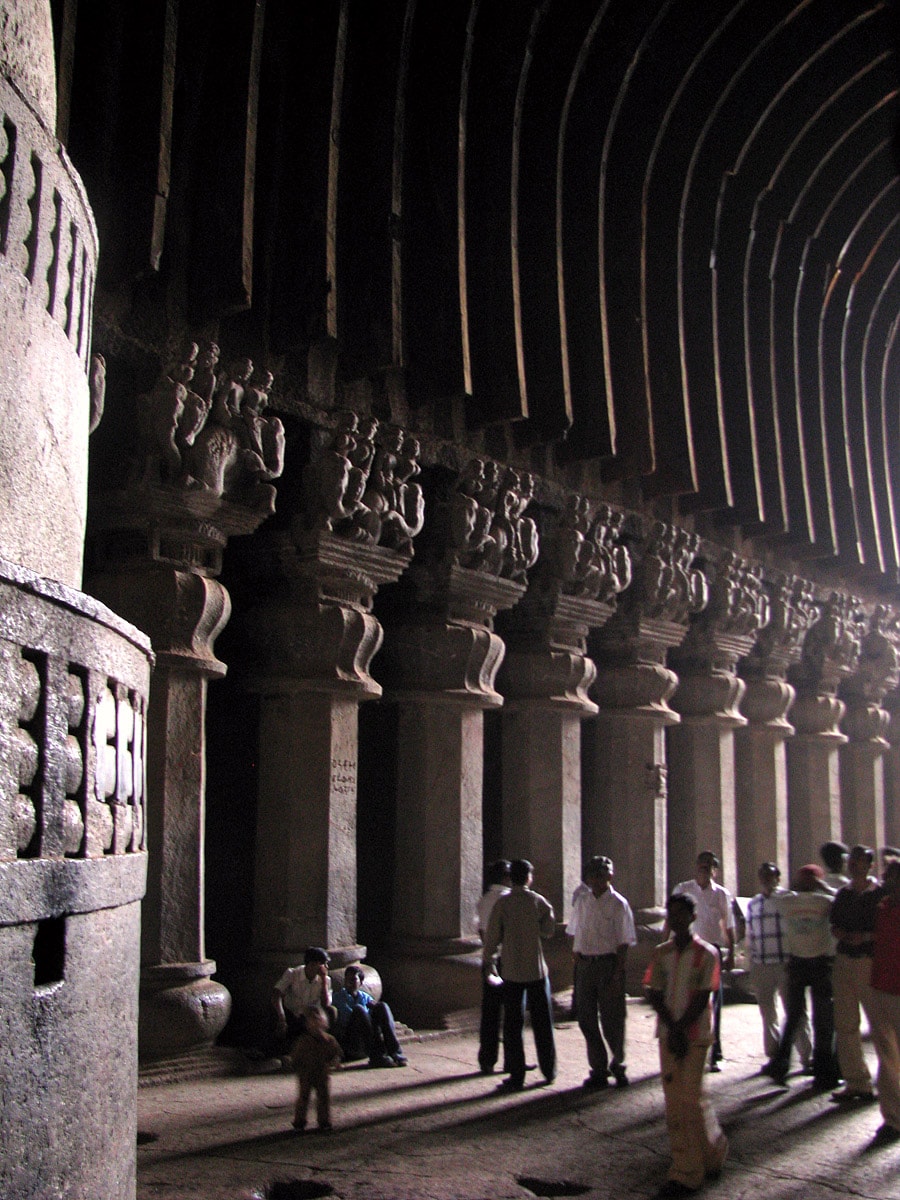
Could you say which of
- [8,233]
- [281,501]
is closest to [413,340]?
[281,501]

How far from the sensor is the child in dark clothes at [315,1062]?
17.3 ft

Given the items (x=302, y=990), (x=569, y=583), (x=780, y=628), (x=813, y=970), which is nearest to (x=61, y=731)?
(x=302, y=990)

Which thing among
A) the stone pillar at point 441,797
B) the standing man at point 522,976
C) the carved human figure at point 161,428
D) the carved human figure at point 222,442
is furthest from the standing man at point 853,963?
the carved human figure at point 161,428

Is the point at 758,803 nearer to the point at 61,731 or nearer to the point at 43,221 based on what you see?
the point at 43,221

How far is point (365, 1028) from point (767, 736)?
7134mm

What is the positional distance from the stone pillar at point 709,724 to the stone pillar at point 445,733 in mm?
3733

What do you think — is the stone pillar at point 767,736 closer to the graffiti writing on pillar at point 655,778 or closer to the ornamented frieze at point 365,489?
the graffiti writing on pillar at point 655,778

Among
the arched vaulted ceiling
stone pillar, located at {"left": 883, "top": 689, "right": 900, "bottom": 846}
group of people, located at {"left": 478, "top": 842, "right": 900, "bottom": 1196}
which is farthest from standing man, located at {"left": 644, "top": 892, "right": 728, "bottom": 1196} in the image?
stone pillar, located at {"left": 883, "top": 689, "right": 900, "bottom": 846}

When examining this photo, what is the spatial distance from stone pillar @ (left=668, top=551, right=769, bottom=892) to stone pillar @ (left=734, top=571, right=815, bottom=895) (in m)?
0.91

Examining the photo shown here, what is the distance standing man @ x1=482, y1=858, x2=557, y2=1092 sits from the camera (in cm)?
660

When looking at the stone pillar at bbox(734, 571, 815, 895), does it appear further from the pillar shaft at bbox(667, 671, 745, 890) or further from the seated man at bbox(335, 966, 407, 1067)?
the seated man at bbox(335, 966, 407, 1067)

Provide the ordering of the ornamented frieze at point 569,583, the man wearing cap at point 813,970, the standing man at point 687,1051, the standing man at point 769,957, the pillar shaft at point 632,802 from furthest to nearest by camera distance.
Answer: the pillar shaft at point 632,802, the ornamented frieze at point 569,583, the standing man at point 769,957, the man wearing cap at point 813,970, the standing man at point 687,1051

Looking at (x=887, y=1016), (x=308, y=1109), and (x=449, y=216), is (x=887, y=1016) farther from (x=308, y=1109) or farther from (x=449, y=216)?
(x=449, y=216)

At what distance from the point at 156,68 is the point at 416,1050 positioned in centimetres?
551
